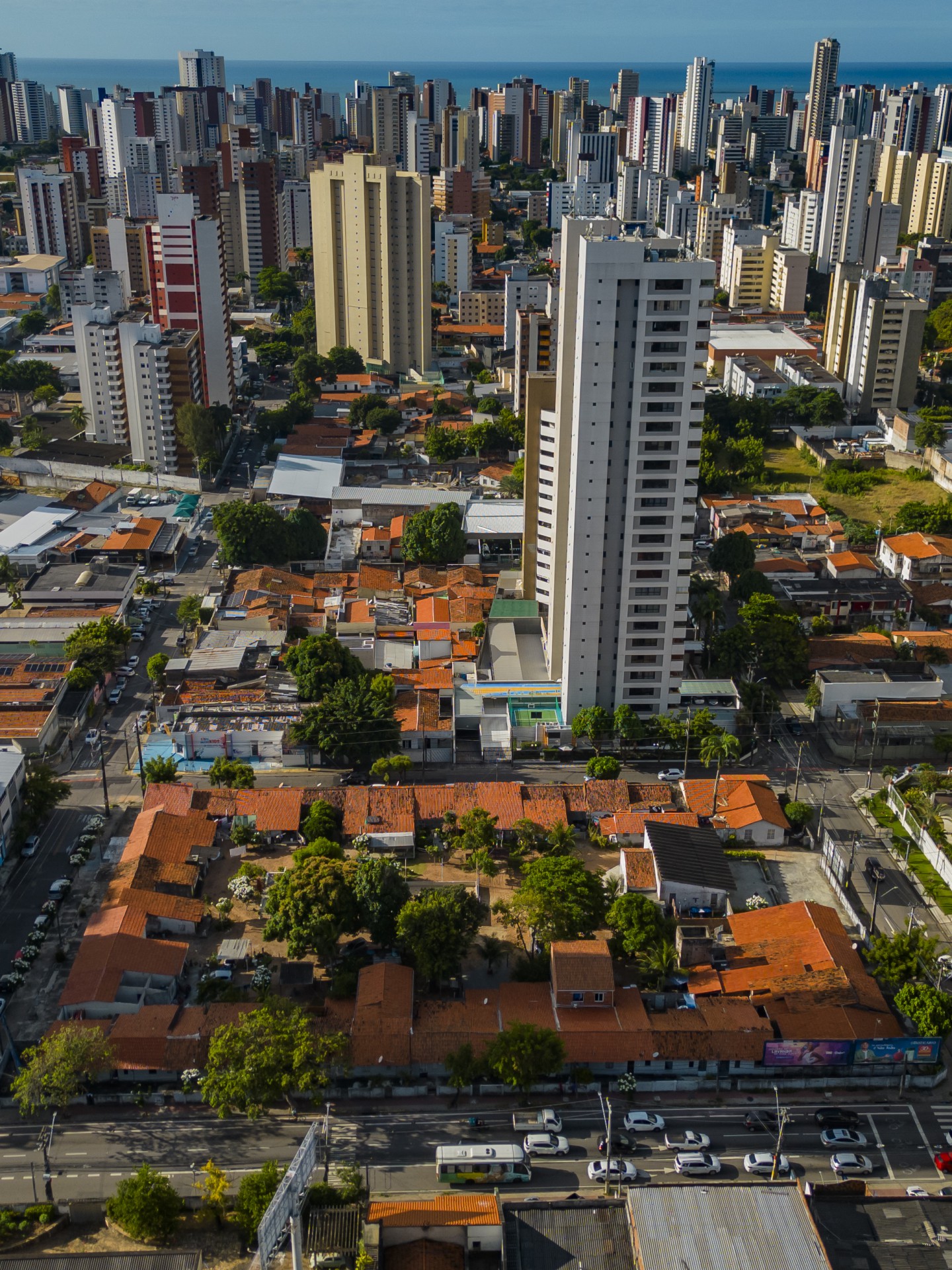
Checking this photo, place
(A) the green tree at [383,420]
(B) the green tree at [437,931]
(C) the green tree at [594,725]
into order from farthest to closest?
(A) the green tree at [383,420] → (C) the green tree at [594,725] → (B) the green tree at [437,931]

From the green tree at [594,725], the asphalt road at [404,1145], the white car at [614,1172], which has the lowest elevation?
the asphalt road at [404,1145]

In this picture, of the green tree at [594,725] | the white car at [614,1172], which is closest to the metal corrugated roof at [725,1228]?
the white car at [614,1172]

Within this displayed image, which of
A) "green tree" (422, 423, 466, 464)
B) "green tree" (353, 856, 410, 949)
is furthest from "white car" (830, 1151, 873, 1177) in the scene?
"green tree" (422, 423, 466, 464)

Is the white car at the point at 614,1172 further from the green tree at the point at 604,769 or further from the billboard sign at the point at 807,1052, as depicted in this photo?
the green tree at the point at 604,769

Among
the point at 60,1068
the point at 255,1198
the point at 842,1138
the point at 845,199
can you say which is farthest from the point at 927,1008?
the point at 845,199

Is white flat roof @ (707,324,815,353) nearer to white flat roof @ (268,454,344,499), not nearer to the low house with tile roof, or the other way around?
white flat roof @ (268,454,344,499)

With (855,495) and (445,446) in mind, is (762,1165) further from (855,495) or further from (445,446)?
(445,446)
